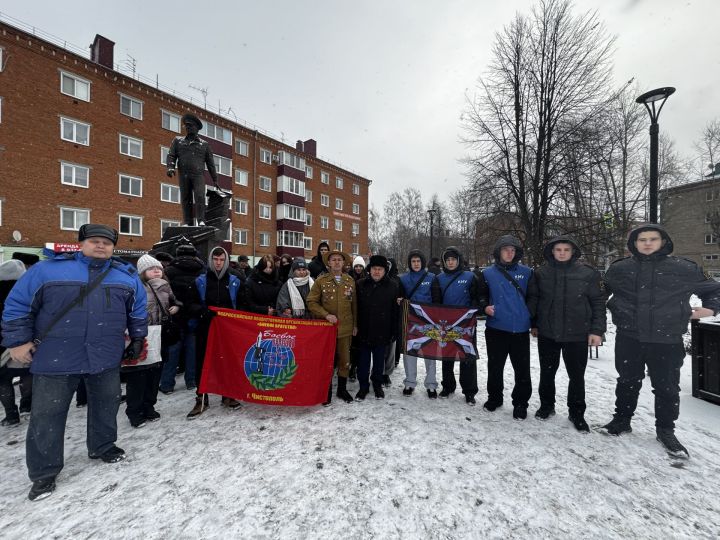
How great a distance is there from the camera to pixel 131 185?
20688 mm

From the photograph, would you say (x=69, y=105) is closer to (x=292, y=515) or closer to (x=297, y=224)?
(x=297, y=224)

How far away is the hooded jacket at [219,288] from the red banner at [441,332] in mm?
2407

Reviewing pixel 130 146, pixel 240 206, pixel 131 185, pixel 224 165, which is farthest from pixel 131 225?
pixel 240 206

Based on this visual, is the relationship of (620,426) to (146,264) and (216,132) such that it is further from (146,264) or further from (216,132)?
(216,132)

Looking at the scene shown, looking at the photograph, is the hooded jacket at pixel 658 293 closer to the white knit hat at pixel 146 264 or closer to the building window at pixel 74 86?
the white knit hat at pixel 146 264

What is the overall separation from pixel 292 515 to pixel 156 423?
2.30 meters

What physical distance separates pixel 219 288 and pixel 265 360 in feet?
3.94

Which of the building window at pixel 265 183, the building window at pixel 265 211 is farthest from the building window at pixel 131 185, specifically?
the building window at pixel 265 183

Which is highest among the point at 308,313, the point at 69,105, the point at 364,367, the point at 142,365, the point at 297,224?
the point at 69,105

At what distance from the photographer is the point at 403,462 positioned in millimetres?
2818

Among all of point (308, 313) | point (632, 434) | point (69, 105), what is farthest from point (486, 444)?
point (69, 105)

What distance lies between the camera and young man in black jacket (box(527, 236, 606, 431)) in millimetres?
3453

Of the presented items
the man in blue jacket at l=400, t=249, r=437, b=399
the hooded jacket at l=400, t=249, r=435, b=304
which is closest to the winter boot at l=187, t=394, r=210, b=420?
the man in blue jacket at l=400, t=249, r=437, b=399

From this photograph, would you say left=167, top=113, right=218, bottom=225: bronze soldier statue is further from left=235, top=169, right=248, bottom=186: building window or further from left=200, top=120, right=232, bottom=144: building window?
left=235, top=169, right=248, bottom=186: building window
